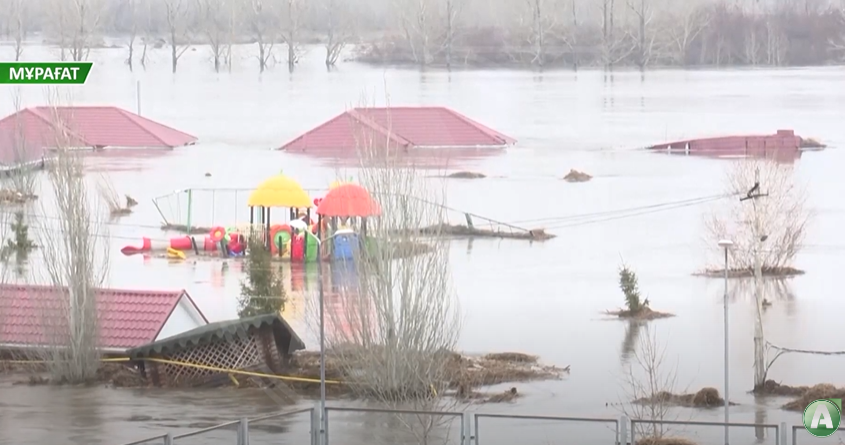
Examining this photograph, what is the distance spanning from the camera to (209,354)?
13219 mm

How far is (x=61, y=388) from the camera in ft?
44.1

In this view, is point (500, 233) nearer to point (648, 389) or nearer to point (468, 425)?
point (648, 389)

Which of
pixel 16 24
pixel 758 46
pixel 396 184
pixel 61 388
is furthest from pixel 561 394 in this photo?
pixel 758 46

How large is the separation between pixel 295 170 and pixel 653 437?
134 ft

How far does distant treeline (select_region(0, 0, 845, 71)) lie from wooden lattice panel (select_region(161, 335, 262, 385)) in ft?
105

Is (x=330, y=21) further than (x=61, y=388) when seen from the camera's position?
Yes

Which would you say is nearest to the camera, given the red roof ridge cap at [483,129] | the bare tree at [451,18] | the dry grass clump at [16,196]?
the dry grass clump at [16,196]

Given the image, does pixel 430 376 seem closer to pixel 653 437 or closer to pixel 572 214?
pixel 653 437

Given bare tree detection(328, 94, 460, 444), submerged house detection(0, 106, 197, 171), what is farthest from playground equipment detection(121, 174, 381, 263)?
bare tree detection(328, 94, 460, 444)

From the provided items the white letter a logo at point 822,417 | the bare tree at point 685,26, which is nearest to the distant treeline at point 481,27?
the bare tree at point 685,26

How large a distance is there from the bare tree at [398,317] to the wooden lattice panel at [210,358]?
3.14 ft

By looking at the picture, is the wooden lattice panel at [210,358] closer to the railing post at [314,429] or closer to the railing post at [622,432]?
the railing post at [314,429]

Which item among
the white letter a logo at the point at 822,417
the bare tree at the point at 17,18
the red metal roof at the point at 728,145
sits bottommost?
the white letter a logo at the point at 822,417

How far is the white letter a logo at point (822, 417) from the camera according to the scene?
14.0 feet
